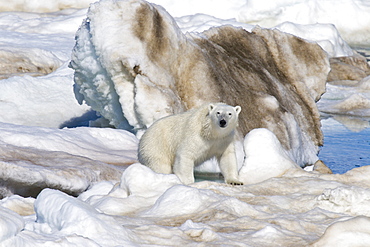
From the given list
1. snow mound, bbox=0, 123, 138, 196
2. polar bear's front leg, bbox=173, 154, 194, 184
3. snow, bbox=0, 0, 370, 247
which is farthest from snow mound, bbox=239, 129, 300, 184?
snow mound, bbox=0, 123, 138, 196

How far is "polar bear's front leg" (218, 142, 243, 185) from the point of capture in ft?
18.6

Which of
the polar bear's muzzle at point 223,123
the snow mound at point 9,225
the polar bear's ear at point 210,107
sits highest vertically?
the snow mound at point 9,225

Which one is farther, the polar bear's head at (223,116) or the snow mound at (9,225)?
the polar bear's head at (223,116)

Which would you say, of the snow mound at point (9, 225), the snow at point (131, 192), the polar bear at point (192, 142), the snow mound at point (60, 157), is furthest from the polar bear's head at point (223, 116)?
the snow mound at point (9, 225)

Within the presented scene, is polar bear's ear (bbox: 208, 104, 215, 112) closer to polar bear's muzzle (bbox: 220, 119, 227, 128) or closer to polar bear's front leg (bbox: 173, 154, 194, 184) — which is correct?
polar bear's muzzle (bbox: 220, 119, 227, 128)

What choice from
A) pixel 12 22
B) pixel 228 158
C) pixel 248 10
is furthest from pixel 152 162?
pixel 248 10

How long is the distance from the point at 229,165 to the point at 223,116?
1.69 feet

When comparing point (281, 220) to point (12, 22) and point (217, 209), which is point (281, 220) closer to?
point (217, 209)

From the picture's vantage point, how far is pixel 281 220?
3506mm

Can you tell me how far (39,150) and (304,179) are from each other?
333cm

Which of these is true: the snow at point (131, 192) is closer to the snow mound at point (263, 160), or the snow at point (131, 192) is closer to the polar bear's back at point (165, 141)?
the snow mound at point (263, 160)

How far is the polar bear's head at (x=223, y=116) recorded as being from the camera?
5668 millimetres

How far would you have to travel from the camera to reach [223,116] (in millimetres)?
5715

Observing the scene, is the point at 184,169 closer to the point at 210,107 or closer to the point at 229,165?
the point at 229,165
